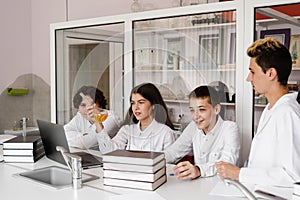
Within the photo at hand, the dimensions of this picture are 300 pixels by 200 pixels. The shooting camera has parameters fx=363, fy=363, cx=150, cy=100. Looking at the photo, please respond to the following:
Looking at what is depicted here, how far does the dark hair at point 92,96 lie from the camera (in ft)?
6.77

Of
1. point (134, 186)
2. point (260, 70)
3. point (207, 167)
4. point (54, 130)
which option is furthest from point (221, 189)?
point (54, 130)

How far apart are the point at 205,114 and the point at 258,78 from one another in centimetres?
31

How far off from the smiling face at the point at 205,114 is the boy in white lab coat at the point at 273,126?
0.72 ft

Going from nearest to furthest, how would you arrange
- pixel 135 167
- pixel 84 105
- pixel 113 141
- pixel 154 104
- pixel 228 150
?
pixel 135 167 < pixel 228 150 < pixel 154 104 < pixel 113 141 < pixel 84 105

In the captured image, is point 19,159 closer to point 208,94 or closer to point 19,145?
point 19,145

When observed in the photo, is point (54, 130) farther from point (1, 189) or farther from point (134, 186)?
point (134, 186)

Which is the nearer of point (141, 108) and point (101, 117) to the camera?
point (141, 108)

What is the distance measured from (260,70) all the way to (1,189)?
1162mm

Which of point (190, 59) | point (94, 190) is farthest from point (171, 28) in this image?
point (94, 190)

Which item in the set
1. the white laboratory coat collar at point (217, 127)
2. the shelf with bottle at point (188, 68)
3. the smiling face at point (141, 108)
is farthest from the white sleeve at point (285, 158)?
the smiling face at point (141, 108)

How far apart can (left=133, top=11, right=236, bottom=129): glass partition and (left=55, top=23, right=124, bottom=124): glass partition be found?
0.68 feet

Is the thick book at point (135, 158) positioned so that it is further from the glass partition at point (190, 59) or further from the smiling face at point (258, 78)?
the smiling face at point (258, 78)

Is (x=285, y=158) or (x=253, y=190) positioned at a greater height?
(x=285, y=158)

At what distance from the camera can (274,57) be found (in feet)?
4.87
